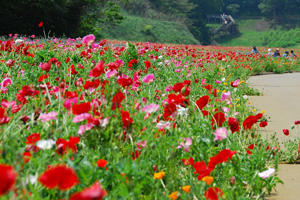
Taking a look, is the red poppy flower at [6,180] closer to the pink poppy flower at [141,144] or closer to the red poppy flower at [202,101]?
the pink poppy flower at [141,144]

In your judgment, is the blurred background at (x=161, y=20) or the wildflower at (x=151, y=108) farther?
the blurred background at (x=161, y=20)

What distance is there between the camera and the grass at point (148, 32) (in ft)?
122

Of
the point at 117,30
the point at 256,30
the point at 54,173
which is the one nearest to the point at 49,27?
the point at 54,173

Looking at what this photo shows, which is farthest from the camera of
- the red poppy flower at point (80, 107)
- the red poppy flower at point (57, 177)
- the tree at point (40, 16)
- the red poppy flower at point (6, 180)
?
the tree at point (40, 16)

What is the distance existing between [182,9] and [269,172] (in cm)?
5479

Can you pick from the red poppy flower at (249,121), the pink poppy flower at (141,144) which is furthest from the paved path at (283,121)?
the pink poppy flower at (141,144)

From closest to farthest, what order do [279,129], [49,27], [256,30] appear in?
[279,129] < [49,27] < [256,30]

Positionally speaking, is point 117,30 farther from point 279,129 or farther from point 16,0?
point 279,129

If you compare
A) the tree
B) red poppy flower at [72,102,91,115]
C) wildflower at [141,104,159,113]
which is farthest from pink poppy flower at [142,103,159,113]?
the tree

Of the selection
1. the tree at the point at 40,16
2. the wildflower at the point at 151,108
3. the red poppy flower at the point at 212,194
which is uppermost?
the wildflower at the point at 151,108

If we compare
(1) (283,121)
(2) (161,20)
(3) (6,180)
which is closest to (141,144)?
(3) (6,180)

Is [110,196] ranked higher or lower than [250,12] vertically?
higher

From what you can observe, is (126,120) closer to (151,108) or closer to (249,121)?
(151,108)

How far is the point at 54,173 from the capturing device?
2.24ft
